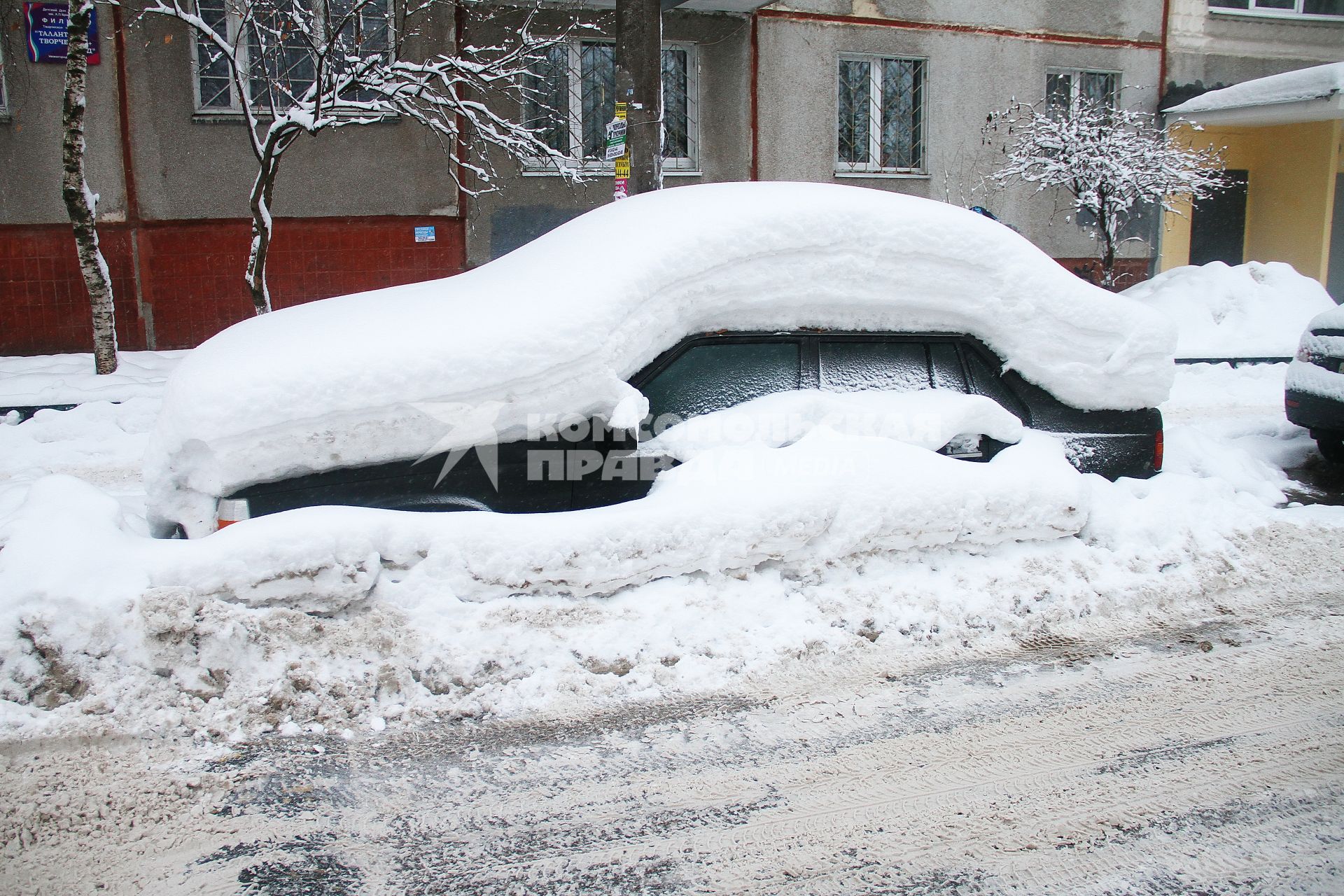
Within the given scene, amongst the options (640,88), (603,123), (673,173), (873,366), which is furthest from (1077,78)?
(873,366)

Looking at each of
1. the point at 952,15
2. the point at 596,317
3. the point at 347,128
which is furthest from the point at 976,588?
the point at 952,15

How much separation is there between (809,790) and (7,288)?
12.8 meters

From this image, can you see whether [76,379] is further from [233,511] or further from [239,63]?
[233,511]

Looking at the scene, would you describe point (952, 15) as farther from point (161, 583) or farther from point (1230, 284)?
point (161, 583)

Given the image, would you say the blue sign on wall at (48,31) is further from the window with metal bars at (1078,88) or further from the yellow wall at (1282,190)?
the yellow wall at (1282,190)

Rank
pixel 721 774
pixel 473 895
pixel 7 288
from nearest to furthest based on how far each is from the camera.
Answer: pixel 473 895 < pixel 721 774 < pixel 7 288

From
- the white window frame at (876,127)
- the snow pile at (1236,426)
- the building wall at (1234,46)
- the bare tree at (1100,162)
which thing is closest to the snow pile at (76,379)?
the snow pile at (1236,426)

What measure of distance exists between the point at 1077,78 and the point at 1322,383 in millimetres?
11567

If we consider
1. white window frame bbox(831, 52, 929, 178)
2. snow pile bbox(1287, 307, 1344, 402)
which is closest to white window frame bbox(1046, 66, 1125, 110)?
white window frame bbox(831, 52, 929, 178)

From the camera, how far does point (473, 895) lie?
2273mm

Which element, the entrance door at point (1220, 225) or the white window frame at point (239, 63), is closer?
the white window frame at point (239, 63)

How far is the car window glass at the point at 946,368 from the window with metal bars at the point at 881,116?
1128 centimetres

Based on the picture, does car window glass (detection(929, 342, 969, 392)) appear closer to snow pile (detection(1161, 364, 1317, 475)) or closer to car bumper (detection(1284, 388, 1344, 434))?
snow pile (detection(1161, 364, 1317, 475))

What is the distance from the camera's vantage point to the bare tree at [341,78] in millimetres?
9289
